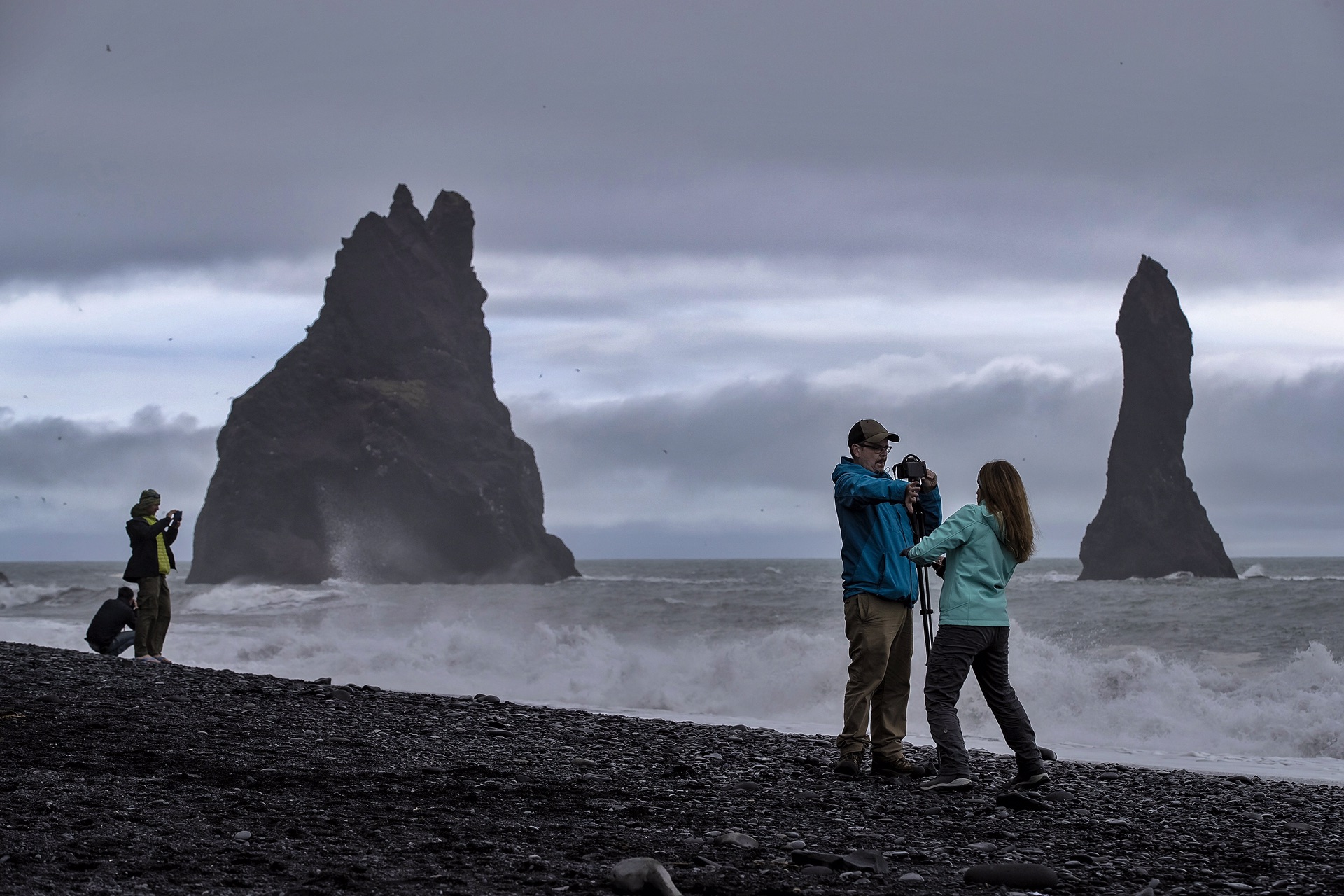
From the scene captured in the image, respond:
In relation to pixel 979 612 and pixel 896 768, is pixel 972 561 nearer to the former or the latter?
pixel 979 612

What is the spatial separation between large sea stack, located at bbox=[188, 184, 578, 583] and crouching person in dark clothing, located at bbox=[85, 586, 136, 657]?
73.4 metres

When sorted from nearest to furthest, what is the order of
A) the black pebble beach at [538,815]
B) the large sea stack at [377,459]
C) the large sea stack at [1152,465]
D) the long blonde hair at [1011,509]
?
the black pebble beach at [538,815]
the long blonde hair at [1011,509]
the large sea stack at [377,459]
the large sea stack at [1152,465]

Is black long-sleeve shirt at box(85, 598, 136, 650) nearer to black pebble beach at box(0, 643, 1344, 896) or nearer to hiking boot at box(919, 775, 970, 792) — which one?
black pebble beach at box(0, 643, 1344, 896)

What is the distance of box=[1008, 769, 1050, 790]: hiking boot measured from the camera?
6258mm

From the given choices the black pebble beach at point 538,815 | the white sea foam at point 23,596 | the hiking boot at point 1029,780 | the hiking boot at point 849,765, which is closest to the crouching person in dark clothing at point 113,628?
the black pebble beach at point 538,815

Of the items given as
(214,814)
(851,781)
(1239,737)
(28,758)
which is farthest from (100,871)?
(1239,737)

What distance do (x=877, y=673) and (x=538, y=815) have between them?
231 centimetres

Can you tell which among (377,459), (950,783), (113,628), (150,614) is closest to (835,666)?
(150,614)

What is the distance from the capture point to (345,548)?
8550cm

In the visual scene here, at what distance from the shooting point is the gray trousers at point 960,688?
619 cm

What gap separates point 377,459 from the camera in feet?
290

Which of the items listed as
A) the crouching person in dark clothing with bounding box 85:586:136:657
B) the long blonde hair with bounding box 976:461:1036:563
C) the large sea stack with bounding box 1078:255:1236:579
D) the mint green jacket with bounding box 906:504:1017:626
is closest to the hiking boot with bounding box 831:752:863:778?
the mint green jacket with bounding box 906:504:1017:626

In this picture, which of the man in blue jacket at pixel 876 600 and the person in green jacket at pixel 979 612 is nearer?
the person in green jacket at pixel 979 612

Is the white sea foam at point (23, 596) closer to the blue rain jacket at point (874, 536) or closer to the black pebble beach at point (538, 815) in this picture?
the black pebble beach at point (538, 815)
